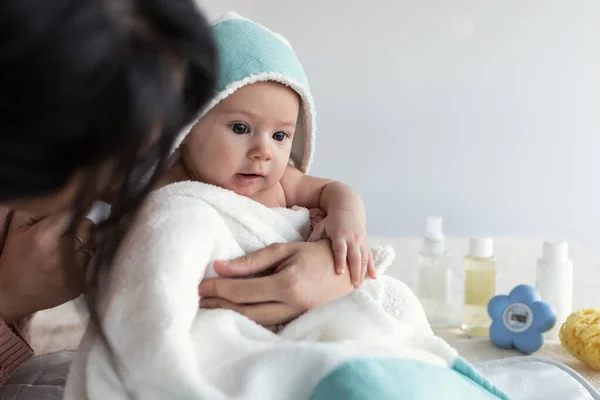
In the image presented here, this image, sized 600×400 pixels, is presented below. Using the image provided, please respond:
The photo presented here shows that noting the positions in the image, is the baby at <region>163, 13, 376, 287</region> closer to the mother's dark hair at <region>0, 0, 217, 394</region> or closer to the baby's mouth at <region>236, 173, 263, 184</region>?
the baby's mouth at <region>236, 173, 263, 184</region>

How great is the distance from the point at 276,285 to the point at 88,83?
16.3 inches

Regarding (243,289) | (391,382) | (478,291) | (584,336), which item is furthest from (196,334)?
(478,291)

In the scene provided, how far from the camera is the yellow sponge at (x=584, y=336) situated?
1.29 meters

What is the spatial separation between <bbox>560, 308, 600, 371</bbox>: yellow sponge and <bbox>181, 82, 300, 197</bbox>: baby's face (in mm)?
709

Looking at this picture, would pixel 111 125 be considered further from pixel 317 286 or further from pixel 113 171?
pixel 317 286

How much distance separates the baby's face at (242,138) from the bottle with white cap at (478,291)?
0.74 metres

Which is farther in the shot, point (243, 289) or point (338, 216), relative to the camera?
point (338, 216)

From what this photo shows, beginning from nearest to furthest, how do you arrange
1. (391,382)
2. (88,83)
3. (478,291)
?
(88,83)
(391,382)
(478,291)

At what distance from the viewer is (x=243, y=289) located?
0.83 meters

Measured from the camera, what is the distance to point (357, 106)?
87.6 inches

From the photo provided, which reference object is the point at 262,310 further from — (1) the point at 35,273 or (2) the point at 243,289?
(1) the point at 35,273

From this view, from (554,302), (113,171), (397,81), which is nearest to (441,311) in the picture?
(554,302)

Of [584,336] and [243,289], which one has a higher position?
[243,289]

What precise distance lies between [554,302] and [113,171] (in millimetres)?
1210
